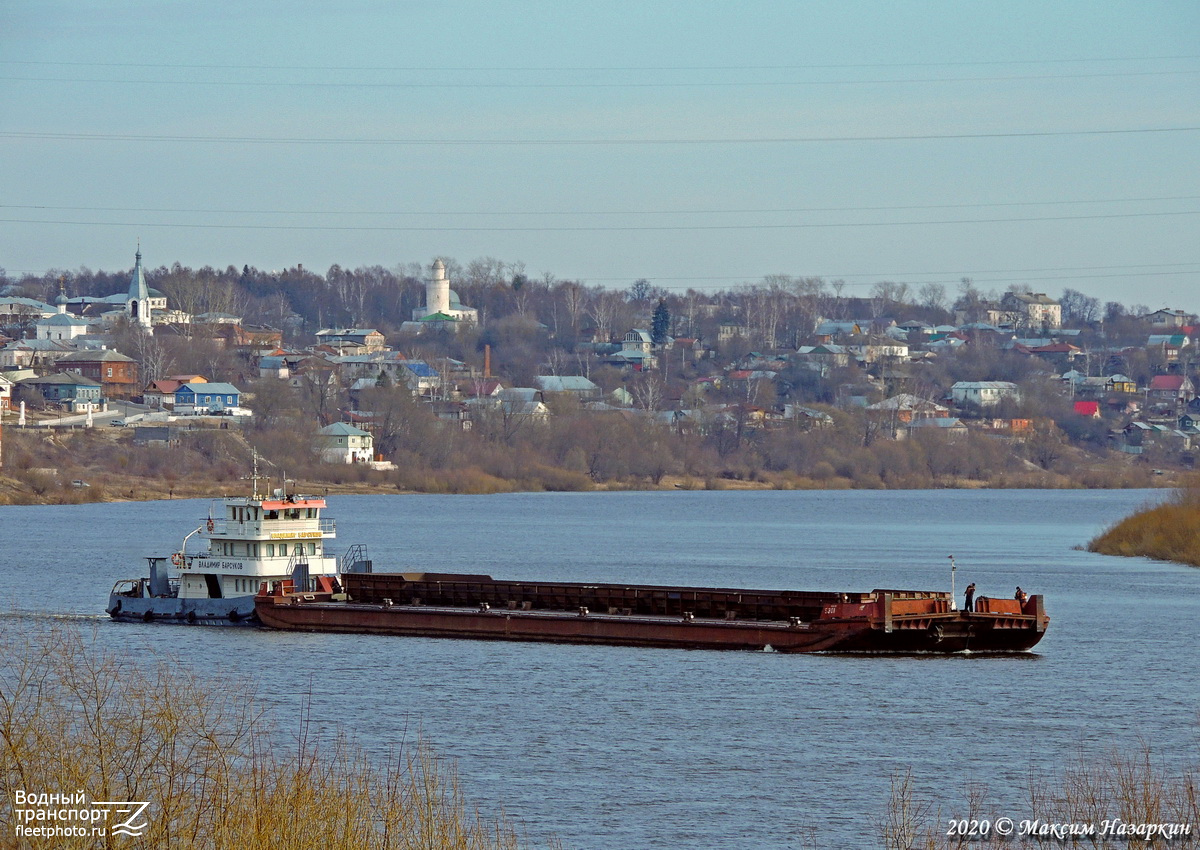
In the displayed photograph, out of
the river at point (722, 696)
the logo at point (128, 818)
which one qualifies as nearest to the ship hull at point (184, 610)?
the river at point (722, 696)

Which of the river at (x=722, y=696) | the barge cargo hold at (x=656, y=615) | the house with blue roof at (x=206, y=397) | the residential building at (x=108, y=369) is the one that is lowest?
the river at (x=722, y=696)

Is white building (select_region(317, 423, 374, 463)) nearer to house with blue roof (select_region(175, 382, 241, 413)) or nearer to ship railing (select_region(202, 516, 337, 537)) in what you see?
house with blue roof (select_region(175, 382, 241, 413))

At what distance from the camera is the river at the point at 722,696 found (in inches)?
1087

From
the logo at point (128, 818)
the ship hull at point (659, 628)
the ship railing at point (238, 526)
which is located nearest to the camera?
the logo at point (128, 818)

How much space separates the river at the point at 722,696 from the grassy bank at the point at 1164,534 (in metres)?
1.54

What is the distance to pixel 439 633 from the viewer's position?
4891cm

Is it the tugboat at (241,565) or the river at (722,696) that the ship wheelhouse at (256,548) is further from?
the river at (722,696)

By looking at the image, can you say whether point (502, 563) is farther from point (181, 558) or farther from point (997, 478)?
point (997, 478)

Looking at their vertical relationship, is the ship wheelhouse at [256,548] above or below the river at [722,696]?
above

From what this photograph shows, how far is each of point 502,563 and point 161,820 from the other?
187 feet

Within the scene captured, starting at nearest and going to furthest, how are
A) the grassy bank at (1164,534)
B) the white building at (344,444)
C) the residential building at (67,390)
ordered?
the grassy bank at (1164,534)
the white building at (344,444)
the residential building at (67,390)

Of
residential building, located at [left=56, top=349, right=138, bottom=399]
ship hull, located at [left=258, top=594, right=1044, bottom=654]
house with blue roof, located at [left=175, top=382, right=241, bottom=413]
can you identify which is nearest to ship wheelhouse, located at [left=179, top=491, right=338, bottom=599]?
ship hull, located at [left=258, top=594, right=1044, bottom=654]

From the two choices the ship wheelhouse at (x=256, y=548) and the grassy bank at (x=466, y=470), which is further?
the grassy bank at (x=466, y=470)

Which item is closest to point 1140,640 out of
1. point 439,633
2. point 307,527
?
point 439,633
